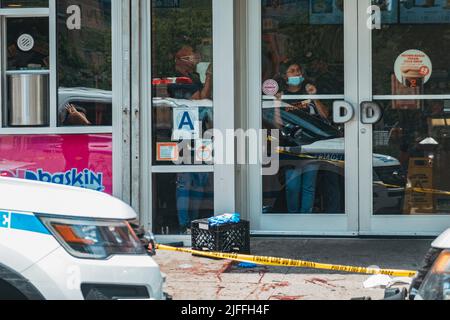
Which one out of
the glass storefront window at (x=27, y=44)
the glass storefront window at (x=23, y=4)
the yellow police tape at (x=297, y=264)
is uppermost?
the glass storefront window at (x=23, y=4)

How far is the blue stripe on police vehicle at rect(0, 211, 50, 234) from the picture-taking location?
13.0 ft

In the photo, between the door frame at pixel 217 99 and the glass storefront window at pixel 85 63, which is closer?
the door frame at pixel 217 99

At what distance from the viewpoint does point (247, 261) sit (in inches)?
277

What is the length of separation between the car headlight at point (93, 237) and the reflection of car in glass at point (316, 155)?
4.85 meters

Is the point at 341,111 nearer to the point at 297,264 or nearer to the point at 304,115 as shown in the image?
the point at 304,115

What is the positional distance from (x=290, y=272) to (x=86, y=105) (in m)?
3.20

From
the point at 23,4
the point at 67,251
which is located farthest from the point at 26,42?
the point at 67,251

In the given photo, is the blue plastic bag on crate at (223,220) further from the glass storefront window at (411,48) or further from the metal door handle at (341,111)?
the glass storefront window at (411,48)

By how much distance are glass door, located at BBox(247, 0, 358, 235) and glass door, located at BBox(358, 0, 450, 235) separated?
0.54 feet

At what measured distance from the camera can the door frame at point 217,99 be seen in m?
8.54

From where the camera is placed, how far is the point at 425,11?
28.8ft

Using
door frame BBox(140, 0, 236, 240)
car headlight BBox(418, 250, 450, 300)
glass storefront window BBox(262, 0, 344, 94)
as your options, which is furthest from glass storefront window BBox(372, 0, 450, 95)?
car headlight BBox(418, 250, 450, 300)

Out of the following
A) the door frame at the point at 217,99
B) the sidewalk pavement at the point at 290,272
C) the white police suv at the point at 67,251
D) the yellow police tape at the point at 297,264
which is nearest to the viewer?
the white police suv at the point at 67,251

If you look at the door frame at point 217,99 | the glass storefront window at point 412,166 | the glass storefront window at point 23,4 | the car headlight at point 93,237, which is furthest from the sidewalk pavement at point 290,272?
the glass storefront window at point 23,4
